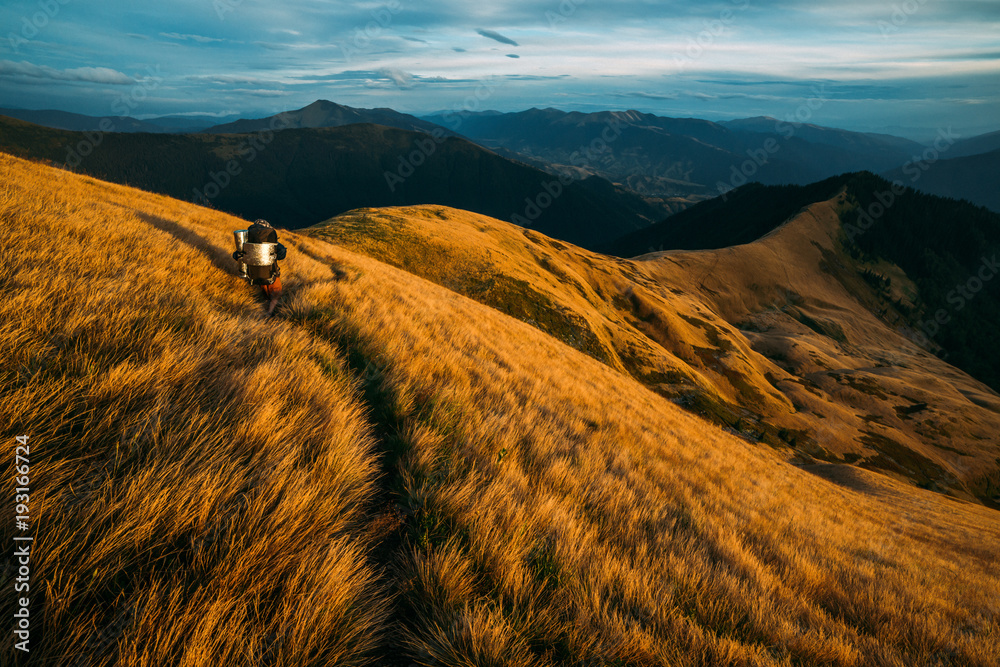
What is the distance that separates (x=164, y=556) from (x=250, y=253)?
5.61 meters

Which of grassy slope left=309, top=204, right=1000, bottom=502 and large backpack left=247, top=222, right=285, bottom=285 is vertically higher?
large backpack left=247, top=222, right=285, bottom=285

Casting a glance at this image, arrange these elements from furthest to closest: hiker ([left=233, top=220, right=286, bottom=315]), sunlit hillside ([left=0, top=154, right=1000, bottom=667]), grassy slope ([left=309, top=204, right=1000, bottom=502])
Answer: grassy slope ([left=309, top=204, right=1000, bottom=502]), hiker ([left=233, top=220, right=286, bottom=315]), sunlit hillside ([left=0, top=154, right=1000, bottom=667])

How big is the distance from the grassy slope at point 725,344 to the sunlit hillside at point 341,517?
100ft

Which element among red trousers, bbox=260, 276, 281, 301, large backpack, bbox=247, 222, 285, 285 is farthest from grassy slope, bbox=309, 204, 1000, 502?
red trousers, bbox=260, 276, 281, 301

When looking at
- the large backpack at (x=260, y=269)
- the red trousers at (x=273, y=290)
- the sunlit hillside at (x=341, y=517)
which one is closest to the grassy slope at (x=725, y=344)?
the large backpack at (x=260, y=269)

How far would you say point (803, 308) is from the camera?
96.7 metres

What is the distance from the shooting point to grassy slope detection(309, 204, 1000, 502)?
3981 centimetres

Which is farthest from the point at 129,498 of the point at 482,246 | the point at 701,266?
the point at 701,266

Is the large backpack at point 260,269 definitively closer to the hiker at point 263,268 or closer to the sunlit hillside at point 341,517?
the hiker at point 263,268

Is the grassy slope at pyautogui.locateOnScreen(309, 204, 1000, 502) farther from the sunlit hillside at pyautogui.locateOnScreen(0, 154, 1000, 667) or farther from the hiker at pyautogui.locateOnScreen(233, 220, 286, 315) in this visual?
the sunlit hillside at pyautogui.locateOnScreen(0, 154, 1000, 667)

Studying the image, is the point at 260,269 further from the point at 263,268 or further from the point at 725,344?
the point at 725,344

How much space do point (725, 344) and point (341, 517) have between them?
6598 cm

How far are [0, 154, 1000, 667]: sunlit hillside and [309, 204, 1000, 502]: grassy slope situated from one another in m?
30.6

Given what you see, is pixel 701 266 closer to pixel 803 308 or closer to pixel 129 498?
pixel 803 308
